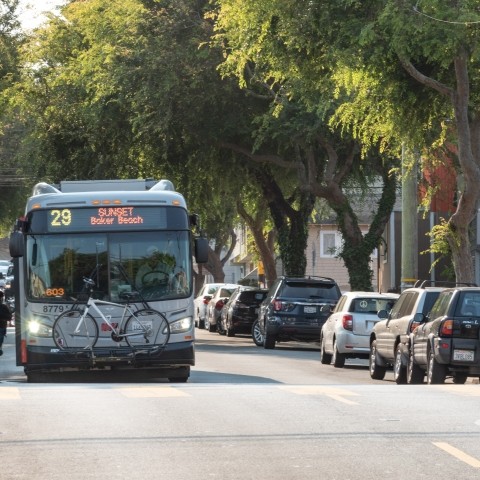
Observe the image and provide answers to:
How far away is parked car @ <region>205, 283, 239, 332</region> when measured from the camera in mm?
49656

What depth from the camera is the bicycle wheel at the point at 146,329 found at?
2139 centimetres

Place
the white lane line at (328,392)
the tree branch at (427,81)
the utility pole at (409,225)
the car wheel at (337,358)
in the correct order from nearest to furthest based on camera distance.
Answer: the white lane line at (328,392) → the tree branch at (427,81) → the car wheel at (337,358) → the utility pole at (409,225)

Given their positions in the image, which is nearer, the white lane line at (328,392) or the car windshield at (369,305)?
the white lane line at (328,392)

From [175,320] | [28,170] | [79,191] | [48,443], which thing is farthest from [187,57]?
[48,443]

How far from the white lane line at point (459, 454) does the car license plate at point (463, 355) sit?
9.90 m

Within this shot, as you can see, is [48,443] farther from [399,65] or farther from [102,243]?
[399,65]

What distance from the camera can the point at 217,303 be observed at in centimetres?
5009

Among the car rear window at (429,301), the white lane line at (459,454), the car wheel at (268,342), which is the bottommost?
the car wheel at (268,342)

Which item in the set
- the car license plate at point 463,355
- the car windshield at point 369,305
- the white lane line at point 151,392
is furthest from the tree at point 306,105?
the white lane line at point 151,392

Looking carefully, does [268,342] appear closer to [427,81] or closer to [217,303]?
[427,81]

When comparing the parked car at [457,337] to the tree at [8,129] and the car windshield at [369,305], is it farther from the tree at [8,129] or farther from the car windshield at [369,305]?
the tree at [8,129]

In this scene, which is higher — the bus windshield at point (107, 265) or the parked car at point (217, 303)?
the bus windshield at point (107, 265)

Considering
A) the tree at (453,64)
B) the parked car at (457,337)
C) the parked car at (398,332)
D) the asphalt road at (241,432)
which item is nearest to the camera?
the asphalt road at (241,432)

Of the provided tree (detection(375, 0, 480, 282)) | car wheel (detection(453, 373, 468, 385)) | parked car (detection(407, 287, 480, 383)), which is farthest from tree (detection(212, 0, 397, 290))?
car wheel (detection(453, 373, 468, 385))
